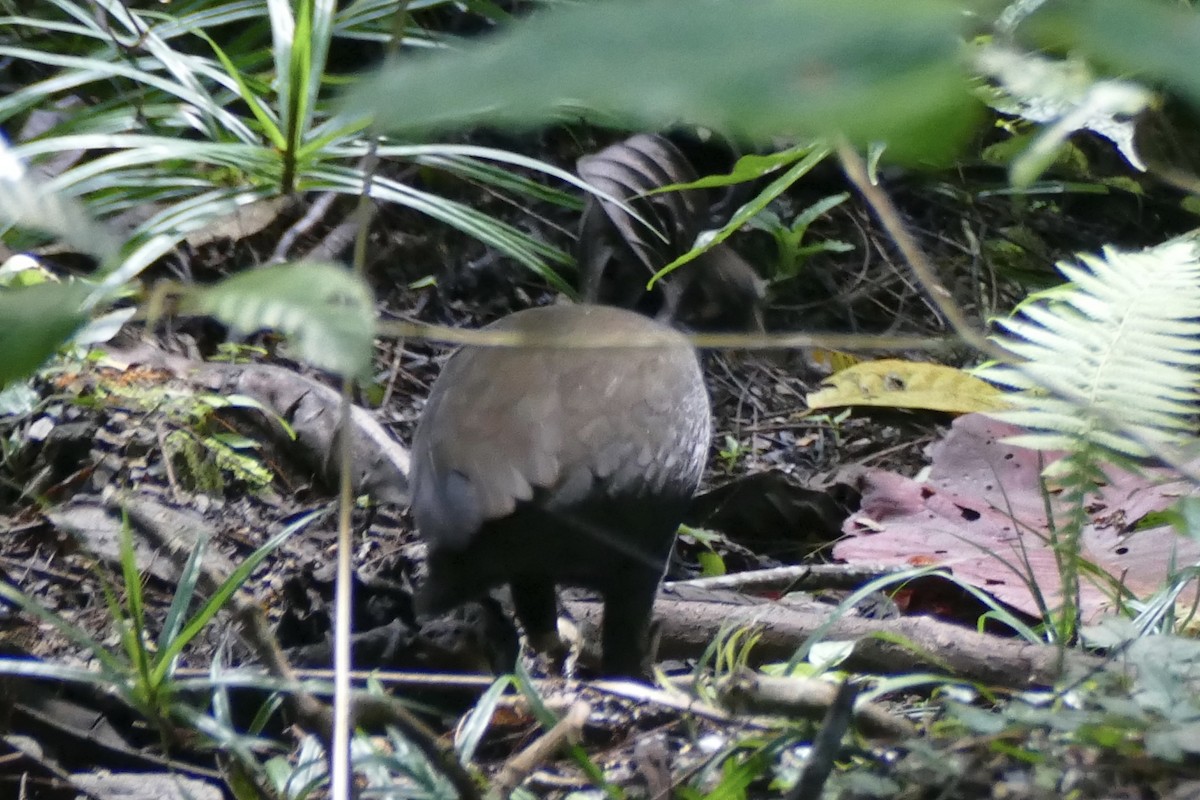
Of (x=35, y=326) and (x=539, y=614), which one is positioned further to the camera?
(x=539, y=614)

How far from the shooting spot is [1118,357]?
1.79m

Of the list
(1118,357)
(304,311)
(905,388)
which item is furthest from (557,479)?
(905,388)

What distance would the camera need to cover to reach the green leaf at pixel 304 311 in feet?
1.88

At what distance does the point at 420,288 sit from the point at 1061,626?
2.93 m

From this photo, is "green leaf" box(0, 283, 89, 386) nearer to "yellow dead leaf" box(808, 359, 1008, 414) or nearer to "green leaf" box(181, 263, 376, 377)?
"green leaf" box(181, 263, 376, 377)

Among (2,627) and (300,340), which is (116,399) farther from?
(300,340)

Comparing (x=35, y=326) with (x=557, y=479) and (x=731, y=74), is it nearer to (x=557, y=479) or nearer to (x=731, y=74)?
(x=731, y=74)

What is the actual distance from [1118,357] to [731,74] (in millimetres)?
1605

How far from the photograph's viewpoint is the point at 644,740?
1.72m

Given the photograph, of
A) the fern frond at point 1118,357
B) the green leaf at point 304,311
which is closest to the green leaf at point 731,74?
the green leaf at point 304,311

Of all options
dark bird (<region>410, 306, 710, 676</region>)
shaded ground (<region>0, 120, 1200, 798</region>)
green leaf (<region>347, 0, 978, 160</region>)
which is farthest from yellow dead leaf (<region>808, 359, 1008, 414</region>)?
green leaf (<region>347, 0, 978, 160</region>)

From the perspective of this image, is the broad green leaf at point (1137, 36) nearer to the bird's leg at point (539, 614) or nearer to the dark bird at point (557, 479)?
the dark bird at point (557, 479)

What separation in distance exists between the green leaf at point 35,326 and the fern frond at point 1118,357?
1313 mm

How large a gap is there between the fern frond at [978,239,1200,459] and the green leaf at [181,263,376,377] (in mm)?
1221
